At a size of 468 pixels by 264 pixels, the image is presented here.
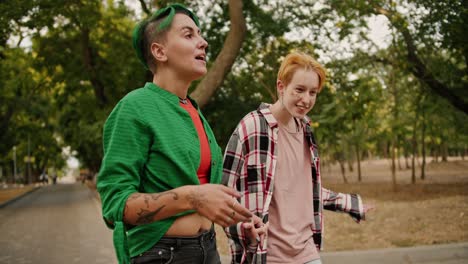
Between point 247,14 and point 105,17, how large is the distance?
734 cm

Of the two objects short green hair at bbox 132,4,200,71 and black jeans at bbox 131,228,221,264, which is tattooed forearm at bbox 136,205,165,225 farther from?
short green hair at bbox 132,4,200,71

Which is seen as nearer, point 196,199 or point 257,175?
point 196,199

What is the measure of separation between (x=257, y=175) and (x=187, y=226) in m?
1.06

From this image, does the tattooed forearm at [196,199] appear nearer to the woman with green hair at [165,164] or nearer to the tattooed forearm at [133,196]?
the woman with green hair at [165,164]

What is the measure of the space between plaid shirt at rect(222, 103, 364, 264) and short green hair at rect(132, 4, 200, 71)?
3.28 ft

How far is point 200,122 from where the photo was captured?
6.84 ft

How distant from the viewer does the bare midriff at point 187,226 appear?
185cm

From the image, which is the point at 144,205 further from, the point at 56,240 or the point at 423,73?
the point at 423,73

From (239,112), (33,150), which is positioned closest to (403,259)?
(239,112)

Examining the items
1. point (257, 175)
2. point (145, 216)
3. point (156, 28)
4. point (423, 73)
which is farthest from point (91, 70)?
point (145, 216)

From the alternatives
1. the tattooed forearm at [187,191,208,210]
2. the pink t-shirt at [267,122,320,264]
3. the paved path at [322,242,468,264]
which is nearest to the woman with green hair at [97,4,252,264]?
the tattooed forearm at [187,191,208,210]

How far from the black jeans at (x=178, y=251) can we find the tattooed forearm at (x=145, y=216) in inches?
8.0

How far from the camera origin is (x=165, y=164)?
5.81 feet

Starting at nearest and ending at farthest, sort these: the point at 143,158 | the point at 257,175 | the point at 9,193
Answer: the point at 143,158 < the point at 257,175 < the point at 9,193
